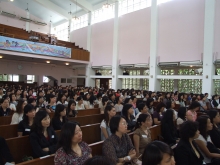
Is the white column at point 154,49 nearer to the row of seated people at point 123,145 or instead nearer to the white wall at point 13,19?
the row of seated people at point 123,145

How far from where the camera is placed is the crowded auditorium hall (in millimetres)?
2494

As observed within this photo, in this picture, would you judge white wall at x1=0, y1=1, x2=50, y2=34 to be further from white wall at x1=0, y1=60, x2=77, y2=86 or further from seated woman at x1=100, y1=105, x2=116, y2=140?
seated woman at x1=100, y1=105, x2=116, y2=140

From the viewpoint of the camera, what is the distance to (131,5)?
15.1 meters

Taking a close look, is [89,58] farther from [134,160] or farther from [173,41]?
[134,160]

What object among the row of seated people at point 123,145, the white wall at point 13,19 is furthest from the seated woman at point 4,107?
the white wall at point 13,19

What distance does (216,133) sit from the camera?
3391mm

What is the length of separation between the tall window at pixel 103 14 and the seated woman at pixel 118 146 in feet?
49.4

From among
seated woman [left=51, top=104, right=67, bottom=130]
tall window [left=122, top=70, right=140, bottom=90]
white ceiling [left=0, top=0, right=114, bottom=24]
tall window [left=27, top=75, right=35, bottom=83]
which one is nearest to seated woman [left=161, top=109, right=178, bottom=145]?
seated woman [left=51, top=104, right=67, bottom=130]

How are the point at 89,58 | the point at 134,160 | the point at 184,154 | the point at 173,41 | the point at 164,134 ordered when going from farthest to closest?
the point at 89,58 → the point at 173,41 → the point at 164,134 → the point at 134,160 → the point at 184,154

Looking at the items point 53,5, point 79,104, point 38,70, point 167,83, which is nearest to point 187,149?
point 79,104

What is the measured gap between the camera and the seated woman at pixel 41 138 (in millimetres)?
2562

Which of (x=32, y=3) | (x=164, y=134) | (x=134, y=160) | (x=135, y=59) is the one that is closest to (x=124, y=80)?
(x=135, y=59)

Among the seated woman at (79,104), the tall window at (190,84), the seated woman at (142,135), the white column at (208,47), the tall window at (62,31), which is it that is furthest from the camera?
the tall window at (62,31)

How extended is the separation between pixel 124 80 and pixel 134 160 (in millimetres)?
14401
